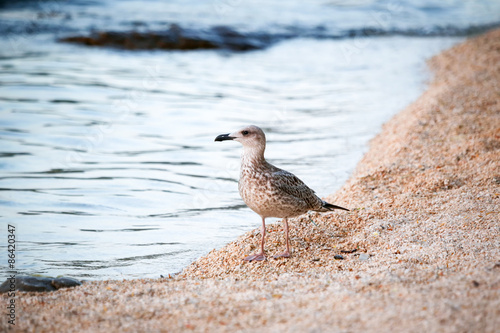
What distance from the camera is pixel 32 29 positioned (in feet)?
68.1

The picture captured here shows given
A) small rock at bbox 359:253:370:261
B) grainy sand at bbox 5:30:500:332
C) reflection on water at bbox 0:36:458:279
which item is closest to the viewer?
grainy sand at bbox 5:30:500:332

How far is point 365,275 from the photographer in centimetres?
423

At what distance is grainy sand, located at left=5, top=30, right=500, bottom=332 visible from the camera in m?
3.45

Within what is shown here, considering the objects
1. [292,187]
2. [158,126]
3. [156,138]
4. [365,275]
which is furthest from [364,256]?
[158,126]

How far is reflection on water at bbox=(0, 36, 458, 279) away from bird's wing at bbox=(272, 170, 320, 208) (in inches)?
49.6

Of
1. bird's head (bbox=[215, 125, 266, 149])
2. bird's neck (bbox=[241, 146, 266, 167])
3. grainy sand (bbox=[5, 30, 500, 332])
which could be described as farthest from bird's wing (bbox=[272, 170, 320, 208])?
grainy sand (bbox=[5, 30, 500, 332])

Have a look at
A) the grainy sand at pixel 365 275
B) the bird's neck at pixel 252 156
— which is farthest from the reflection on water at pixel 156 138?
the bird's neck at pixel 252 156

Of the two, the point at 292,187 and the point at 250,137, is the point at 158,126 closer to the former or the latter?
the point at 250,137

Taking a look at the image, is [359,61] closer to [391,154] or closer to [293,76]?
[293,76]

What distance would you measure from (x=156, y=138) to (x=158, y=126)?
799 mm

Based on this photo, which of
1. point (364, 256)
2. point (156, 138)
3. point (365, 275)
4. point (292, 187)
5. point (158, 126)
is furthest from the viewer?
point (158, 126)

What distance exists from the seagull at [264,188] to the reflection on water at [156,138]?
1055mm

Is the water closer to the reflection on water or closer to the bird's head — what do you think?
the reflection on water

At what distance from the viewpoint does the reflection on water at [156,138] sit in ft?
19.9
